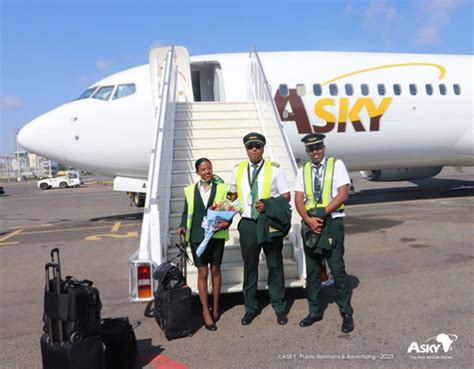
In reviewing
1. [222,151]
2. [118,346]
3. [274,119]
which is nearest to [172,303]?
[118,346]

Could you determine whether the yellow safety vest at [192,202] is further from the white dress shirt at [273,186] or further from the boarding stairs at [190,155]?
the boarding stairs at [190,155]

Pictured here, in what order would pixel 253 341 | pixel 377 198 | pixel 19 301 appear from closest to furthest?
pixel 253 341 < pixel 19 301 < pixel 377 198

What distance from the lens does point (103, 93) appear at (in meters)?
11.8

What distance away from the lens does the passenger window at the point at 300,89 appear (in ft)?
39.8

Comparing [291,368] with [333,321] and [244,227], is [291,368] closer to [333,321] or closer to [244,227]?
[333,321]

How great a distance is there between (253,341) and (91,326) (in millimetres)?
1583

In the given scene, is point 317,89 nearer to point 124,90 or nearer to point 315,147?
point 124,90

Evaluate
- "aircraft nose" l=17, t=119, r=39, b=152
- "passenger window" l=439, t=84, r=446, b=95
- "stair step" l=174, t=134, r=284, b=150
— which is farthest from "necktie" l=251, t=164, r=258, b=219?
"passenger window" l=439, t=84, r=446, b=95

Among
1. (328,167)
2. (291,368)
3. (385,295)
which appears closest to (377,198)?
(385,295)

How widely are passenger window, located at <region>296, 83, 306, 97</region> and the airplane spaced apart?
0.03 metres

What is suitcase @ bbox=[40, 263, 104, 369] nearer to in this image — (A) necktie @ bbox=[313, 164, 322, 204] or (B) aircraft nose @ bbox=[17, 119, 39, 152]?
(A) necktie @ bbox=[313, 164, 322, 204]

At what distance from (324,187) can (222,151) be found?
3.70 m

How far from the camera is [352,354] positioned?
418 cm

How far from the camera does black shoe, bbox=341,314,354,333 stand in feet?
15.4
